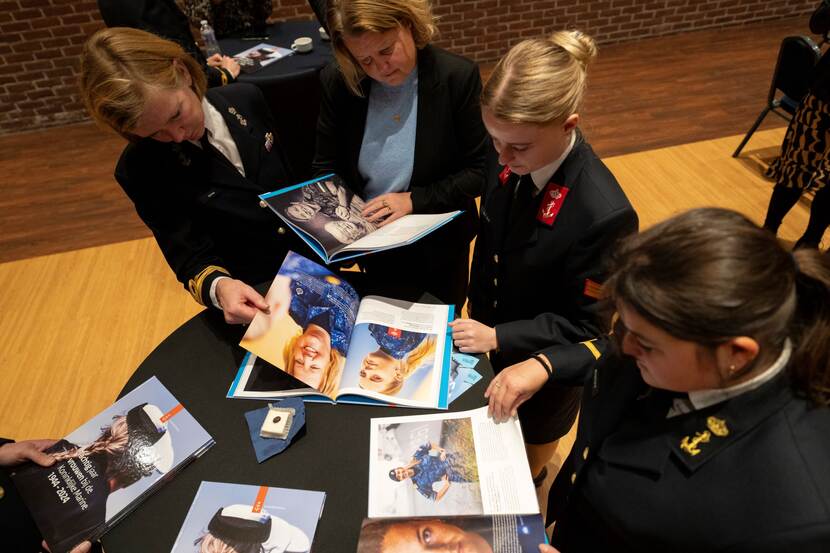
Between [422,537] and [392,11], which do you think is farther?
[392,11]

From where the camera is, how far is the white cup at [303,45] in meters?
3.16

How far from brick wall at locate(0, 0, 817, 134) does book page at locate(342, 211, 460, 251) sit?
3.94m

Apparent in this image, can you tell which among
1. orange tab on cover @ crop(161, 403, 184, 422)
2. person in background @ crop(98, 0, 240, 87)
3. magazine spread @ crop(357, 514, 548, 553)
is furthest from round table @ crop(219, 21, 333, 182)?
magazine spread @ crop(357, 514, 548, 553)

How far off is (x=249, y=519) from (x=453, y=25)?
495 centimetres

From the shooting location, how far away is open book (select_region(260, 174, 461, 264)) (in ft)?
4.77

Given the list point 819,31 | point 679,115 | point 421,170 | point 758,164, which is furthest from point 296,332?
point 679,115

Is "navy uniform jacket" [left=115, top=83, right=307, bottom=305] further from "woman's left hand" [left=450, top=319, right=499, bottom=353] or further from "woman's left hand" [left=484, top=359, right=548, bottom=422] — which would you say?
"woman's left hand" [left=484, top=359, right=548, bottom=422]

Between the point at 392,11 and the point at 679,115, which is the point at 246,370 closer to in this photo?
the point at 392,11

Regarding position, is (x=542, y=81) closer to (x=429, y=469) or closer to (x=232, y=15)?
(x=429, y=469)

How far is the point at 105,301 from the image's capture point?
9.91ft

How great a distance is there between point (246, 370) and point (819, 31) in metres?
3.38

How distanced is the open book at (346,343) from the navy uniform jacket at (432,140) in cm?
45

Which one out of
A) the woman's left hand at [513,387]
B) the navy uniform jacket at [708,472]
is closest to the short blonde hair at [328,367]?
the woman's left hand at [513,387]

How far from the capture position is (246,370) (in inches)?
55.2
